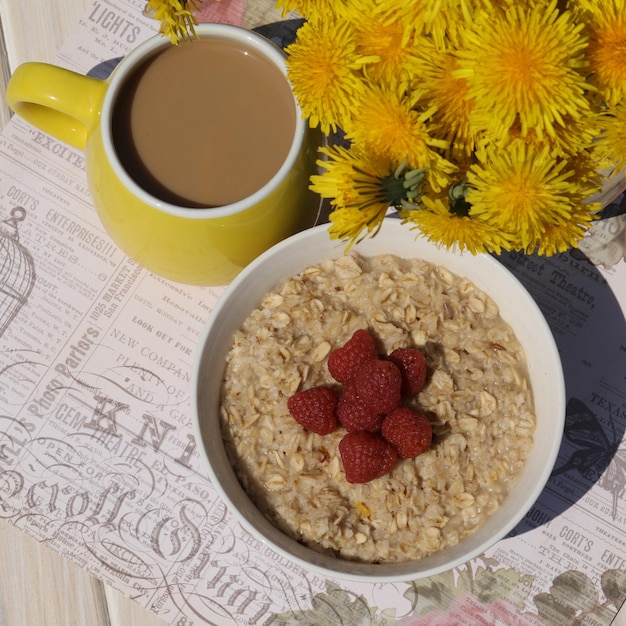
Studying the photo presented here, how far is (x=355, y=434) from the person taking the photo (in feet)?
2.46

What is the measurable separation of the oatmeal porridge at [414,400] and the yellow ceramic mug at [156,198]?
96mm

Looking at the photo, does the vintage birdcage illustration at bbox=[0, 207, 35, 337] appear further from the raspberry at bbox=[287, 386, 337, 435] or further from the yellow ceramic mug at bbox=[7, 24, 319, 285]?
the raspberry at bbox=[287, 386, 337, 435]

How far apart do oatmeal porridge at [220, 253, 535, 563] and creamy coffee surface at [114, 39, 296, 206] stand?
0.15 m

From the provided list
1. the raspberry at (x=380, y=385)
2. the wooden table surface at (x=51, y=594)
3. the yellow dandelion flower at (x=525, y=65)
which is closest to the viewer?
the yellow dandelion flower at (x=525, y=65)

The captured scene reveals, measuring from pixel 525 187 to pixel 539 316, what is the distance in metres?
0.22

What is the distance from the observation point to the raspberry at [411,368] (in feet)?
2.49

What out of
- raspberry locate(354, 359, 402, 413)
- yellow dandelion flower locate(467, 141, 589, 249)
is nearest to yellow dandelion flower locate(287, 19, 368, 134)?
yellow dandelion flower locate(467, 141, 589, 249)

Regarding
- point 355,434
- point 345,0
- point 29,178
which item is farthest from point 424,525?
point 29,178

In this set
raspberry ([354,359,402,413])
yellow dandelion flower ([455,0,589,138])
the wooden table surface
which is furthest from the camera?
the wooden table surface

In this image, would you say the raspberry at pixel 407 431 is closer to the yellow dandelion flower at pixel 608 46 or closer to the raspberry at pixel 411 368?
the raspberry at pixel 411 368

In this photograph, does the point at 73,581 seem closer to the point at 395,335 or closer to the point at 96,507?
the point at 96,507

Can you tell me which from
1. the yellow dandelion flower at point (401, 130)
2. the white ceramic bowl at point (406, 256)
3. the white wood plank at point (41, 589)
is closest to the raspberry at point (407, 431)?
the white ceramic bowl at point (406, 256)

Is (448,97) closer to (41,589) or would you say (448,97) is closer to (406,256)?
(406,256)

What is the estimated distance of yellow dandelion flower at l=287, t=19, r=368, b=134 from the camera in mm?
634
